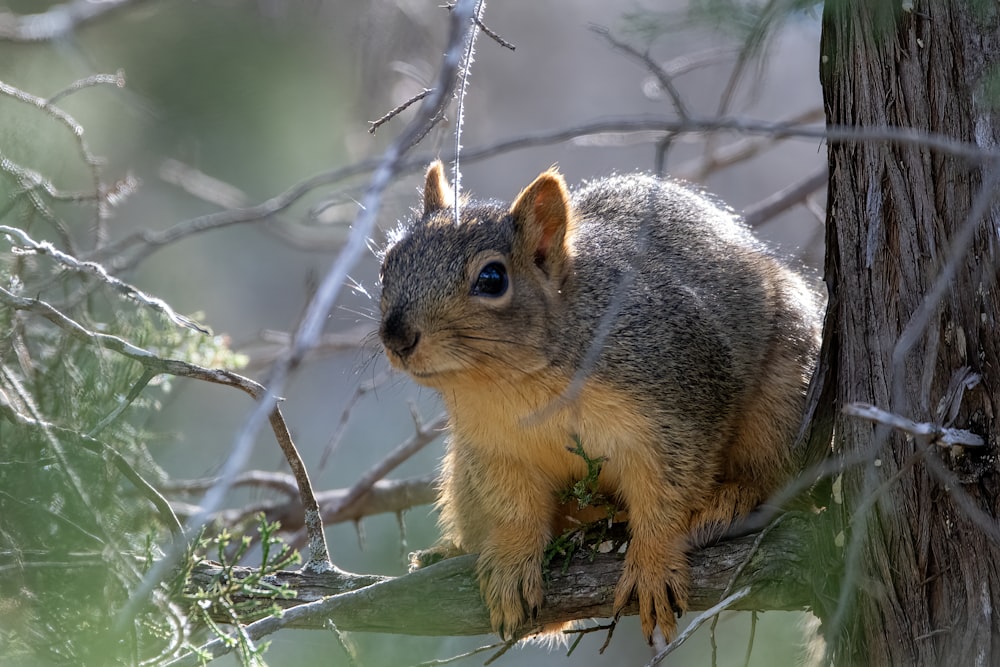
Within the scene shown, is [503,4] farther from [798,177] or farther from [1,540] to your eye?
[1,540]

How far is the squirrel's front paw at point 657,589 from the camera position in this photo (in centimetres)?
247

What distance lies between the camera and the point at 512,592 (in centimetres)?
257

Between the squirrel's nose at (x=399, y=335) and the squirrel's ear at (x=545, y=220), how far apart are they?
1.56ft

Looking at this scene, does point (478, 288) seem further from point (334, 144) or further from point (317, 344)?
point (334, 144)

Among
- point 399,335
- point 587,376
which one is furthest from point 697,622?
point 399,335

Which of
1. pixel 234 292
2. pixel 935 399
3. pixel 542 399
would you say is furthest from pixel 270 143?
pixel 935 399

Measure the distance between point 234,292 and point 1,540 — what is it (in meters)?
6.65

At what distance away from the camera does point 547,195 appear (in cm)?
276

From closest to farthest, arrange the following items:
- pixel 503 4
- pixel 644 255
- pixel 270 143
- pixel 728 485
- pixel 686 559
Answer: pixel 686 559, pixel 728 485, pixel 644 255, pixel 270 143, pixel 503 4

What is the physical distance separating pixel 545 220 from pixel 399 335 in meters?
0.63

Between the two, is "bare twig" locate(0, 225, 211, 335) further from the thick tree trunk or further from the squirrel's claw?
the thick tree trunk

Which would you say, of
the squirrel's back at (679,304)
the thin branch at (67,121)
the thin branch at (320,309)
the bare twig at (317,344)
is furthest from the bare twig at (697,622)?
the bare twig at (317,344)

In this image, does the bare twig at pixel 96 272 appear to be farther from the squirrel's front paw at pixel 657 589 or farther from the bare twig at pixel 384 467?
the bare twig at pixel 384 467

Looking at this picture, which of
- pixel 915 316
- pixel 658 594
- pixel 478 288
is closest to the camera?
pixel 915 316
